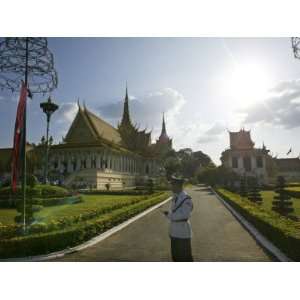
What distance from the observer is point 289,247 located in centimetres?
676

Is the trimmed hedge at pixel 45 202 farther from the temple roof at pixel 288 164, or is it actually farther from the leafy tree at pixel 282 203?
the temple roof at pixel 288 164

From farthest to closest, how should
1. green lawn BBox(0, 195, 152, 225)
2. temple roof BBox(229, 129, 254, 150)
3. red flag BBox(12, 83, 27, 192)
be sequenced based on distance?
temple roof BBox(229, 129, 254, 150) → green lawn BBox(0, 195, 152, 225) → red flag BBox(12, 83, 27, 192)

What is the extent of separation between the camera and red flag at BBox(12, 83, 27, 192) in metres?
8.02

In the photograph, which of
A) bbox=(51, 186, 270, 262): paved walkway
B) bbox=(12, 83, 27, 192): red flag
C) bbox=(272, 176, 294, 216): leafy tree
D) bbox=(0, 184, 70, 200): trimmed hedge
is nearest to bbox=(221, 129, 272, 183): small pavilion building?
bbox=(0, 184, 70, 200): trimmed hedge

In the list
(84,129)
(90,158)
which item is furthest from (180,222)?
(84,129)

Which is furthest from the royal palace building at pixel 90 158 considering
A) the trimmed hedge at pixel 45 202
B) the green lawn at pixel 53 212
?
the green lawn at pixel 53 212

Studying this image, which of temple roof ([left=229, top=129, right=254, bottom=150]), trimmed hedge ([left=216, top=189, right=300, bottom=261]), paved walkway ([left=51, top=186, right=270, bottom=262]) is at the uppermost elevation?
temple roof ([left=229, top=129, right=254, bottom=150])

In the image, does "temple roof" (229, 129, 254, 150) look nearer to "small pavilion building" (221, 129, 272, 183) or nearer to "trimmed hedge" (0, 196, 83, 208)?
"small pavilion building" (221, 129, 272, 183)

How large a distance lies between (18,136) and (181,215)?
17.2ft

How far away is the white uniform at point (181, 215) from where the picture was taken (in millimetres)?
5410
